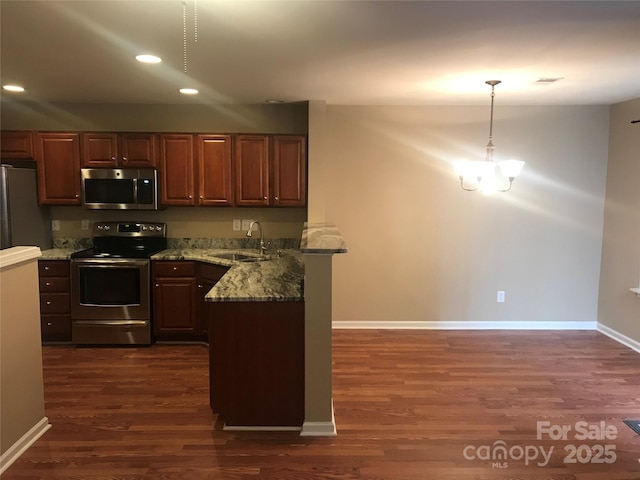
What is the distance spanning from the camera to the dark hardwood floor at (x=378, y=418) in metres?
2.61

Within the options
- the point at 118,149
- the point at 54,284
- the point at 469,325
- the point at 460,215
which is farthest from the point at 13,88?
the point at 469,325

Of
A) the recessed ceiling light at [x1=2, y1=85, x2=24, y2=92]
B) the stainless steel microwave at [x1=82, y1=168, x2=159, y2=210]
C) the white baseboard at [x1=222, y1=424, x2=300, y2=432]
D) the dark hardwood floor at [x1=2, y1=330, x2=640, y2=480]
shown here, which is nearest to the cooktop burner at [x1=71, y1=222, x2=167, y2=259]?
the stainless steel microwave at [x1=82, y1=168, x2=159, y2=210]

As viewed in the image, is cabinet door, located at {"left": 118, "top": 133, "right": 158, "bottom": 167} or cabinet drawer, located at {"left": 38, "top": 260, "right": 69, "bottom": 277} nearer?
cabinet drawer, located at {"left": 38, "top": 260, "right": 69, "bottom": 277}

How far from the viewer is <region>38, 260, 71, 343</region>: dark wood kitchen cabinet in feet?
14.7

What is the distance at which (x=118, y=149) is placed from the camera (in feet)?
15.5

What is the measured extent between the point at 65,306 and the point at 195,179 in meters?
1.69

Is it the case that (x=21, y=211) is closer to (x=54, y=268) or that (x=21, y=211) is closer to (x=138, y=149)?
(x=54, y=268)

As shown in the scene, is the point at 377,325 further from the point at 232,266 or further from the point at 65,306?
the point at 65,306

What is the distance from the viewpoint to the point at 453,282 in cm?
510

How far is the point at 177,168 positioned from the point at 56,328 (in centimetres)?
188

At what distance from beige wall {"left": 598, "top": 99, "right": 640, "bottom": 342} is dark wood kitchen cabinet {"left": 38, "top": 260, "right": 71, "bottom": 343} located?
17.3ft

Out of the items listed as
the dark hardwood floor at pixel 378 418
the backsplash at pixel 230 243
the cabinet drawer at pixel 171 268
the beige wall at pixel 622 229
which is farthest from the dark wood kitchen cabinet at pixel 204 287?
the beige wall at pixel 622 229

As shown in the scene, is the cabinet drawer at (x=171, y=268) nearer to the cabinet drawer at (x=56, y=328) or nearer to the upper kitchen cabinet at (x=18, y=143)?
the cabinet drawer at (x=56, y=328)

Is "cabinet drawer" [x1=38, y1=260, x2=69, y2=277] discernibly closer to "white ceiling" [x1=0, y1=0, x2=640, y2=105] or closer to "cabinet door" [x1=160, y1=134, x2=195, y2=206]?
"cabinet door" [x1=160, y1=134, x2=195, y2=206]
